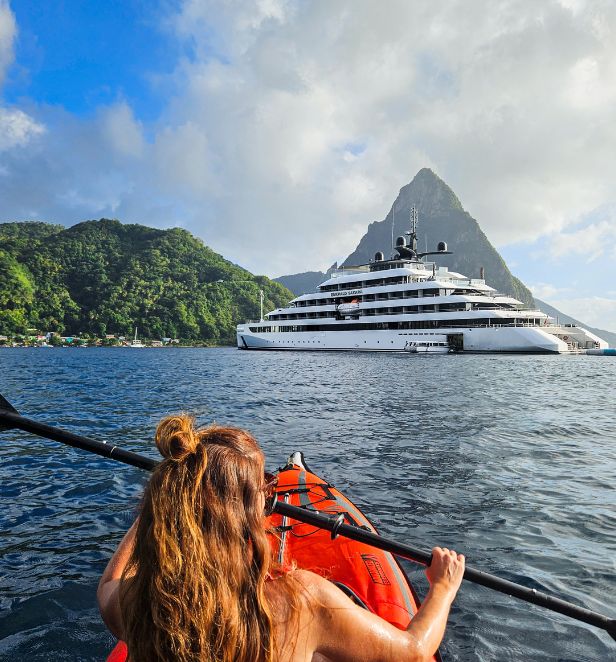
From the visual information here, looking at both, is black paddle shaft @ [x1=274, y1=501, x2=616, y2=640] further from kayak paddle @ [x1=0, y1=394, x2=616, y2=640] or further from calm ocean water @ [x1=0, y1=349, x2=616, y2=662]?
calm ocean water @ [x1=0, y1=349, x2=616, y2=662]

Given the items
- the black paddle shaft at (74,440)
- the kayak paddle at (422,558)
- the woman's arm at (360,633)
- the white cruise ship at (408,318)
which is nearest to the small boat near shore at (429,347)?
the white cruise ship at (408,318)

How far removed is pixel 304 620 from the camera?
161 centimetres

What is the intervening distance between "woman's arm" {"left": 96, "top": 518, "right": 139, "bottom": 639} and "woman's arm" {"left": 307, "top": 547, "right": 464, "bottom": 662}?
2.54 ft

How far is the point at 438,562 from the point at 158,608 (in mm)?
1332

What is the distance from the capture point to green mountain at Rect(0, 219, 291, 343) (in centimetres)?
9931

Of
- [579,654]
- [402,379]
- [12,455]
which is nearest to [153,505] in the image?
[579,654]

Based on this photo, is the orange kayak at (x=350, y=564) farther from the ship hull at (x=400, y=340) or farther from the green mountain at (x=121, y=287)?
the green mountain at (x=121, y=287)

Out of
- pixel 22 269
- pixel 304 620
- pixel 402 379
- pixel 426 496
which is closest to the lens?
pixel 304 620

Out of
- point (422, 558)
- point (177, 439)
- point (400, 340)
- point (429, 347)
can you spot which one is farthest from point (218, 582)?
point (400, 340)

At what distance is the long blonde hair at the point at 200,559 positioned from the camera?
4.67 ft

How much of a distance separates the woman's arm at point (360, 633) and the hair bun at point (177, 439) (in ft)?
2.18

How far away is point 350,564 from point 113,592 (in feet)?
7.88

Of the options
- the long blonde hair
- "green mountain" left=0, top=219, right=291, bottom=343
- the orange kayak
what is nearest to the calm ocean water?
the orange kayak

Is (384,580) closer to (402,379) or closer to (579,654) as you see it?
(579,654)
